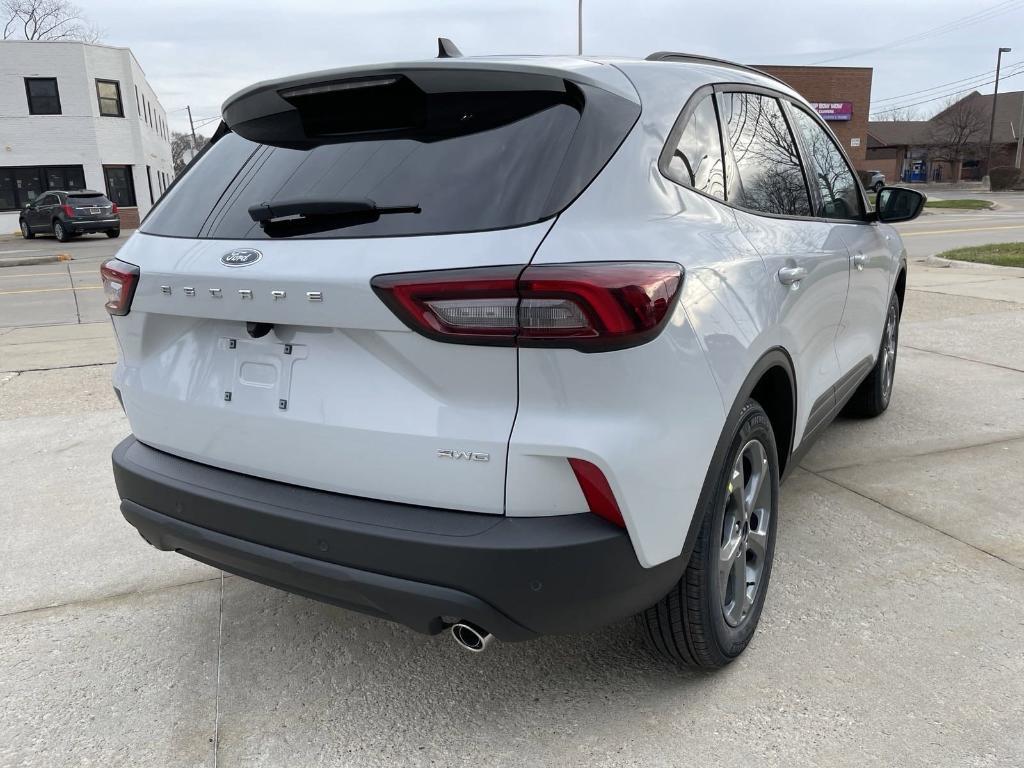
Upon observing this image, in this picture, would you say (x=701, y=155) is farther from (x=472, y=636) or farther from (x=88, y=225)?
(x=88, y=225)

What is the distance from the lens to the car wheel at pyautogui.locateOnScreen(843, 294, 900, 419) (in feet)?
16.0

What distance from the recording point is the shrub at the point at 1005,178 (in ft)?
181

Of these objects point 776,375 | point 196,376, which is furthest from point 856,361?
point 196,376

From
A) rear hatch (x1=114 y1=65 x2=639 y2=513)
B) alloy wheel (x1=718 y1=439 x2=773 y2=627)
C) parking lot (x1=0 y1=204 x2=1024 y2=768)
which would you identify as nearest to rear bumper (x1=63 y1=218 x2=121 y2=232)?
parking lot (x1=0 y1=204 x2=1024 y2=768)

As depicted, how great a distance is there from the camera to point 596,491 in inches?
76.8

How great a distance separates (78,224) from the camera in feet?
Result: 88.4

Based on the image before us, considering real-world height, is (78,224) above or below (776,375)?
below

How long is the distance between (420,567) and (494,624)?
8.8 inches

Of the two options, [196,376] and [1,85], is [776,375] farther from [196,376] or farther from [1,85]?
[1,85]

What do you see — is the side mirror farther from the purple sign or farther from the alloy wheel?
the purple sign

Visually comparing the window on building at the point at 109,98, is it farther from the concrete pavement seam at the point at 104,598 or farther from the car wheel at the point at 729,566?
the car wheel at the point at 729,566

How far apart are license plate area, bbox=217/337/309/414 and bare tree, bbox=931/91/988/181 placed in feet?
280

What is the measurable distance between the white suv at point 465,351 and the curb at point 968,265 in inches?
440

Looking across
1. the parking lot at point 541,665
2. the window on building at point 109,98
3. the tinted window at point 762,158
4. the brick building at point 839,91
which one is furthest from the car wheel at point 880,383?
the brick building at point 839,91
